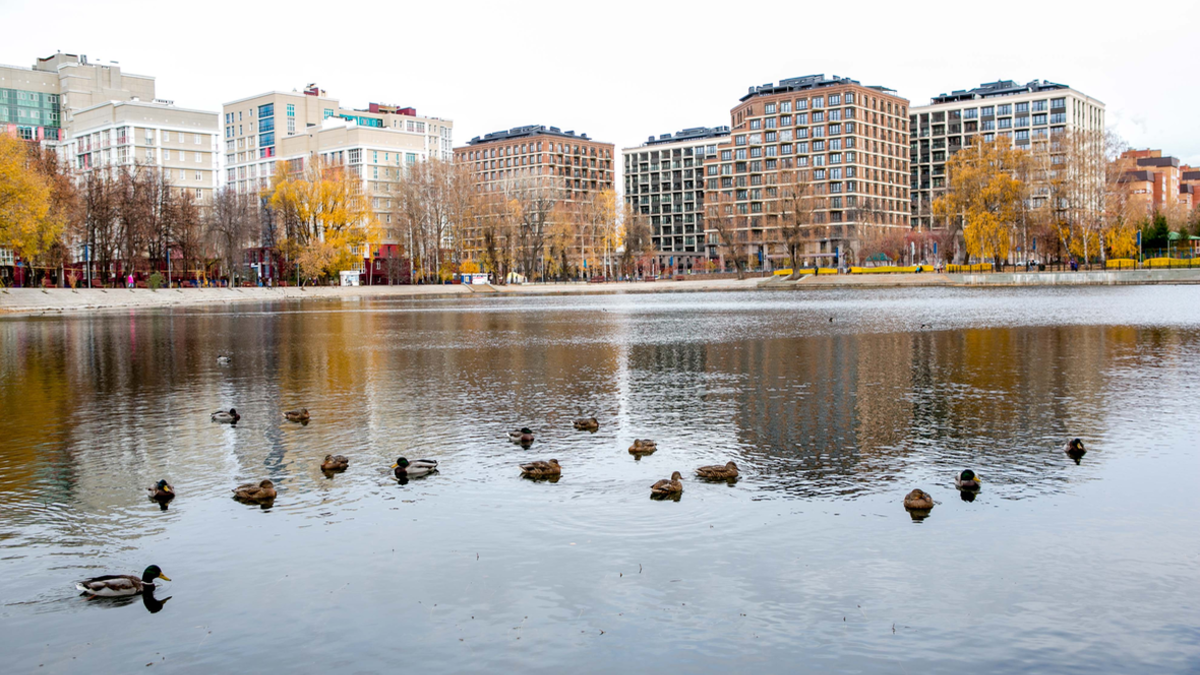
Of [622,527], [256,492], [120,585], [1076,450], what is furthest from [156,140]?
[1076,450]

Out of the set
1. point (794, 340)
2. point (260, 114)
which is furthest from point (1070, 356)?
point (260, 114)

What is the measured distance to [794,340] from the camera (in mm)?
37344

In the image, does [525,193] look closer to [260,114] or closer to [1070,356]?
[260,114]

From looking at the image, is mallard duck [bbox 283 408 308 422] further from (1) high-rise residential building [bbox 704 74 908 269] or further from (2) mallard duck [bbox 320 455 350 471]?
(1) high-rise residential building [bbox 704 74 908 269]

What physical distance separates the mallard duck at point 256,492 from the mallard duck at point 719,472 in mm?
6522

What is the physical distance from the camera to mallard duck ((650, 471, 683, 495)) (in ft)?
42.5

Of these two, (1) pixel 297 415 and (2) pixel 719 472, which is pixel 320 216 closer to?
(1) pixel 297 415

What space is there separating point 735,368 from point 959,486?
15286 mm

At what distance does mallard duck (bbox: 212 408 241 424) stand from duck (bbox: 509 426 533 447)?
695cm

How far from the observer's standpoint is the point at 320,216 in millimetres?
116562

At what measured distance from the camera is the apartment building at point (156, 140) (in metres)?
144

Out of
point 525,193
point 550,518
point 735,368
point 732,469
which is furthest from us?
point 525,193

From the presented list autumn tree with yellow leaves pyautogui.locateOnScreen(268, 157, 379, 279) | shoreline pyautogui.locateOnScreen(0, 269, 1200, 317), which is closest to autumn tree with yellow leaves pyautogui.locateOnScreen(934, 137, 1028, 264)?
shoreline pyautogui.locateOnScreen(0, 269, 1200, 317)

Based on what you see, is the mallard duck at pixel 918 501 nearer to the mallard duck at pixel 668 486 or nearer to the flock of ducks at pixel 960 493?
the flock of ducks at pixel 960 493
